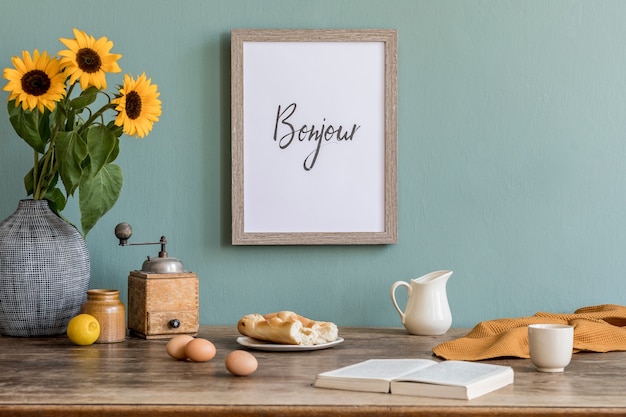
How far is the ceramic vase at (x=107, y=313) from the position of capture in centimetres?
150

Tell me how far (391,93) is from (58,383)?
99 cm

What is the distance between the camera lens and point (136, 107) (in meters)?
1.54

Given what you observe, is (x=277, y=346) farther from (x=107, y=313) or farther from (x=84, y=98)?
(x=84, y=98)

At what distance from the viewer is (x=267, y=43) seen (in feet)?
5.78

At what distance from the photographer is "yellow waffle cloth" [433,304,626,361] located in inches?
52.8

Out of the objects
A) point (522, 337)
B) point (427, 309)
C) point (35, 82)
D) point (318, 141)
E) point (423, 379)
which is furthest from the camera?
point (318, 141)

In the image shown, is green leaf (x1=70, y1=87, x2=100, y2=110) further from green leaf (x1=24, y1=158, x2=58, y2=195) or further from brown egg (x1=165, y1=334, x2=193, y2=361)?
Result: brown egg (x1=165, y1=334, x2=193, y2=361)

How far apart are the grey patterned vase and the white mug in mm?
922

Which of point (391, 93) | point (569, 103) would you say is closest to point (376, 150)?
point (391, 93)

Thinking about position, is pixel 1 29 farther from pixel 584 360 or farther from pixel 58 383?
pixel 584 360

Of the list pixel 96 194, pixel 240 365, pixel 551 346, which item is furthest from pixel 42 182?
pixel 551 346

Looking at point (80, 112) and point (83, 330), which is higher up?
point (80, 112)

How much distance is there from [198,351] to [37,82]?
639 mm

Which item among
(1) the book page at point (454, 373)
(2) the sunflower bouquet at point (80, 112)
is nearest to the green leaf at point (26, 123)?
(2) the sunflower bouquet at point (80, 112)
